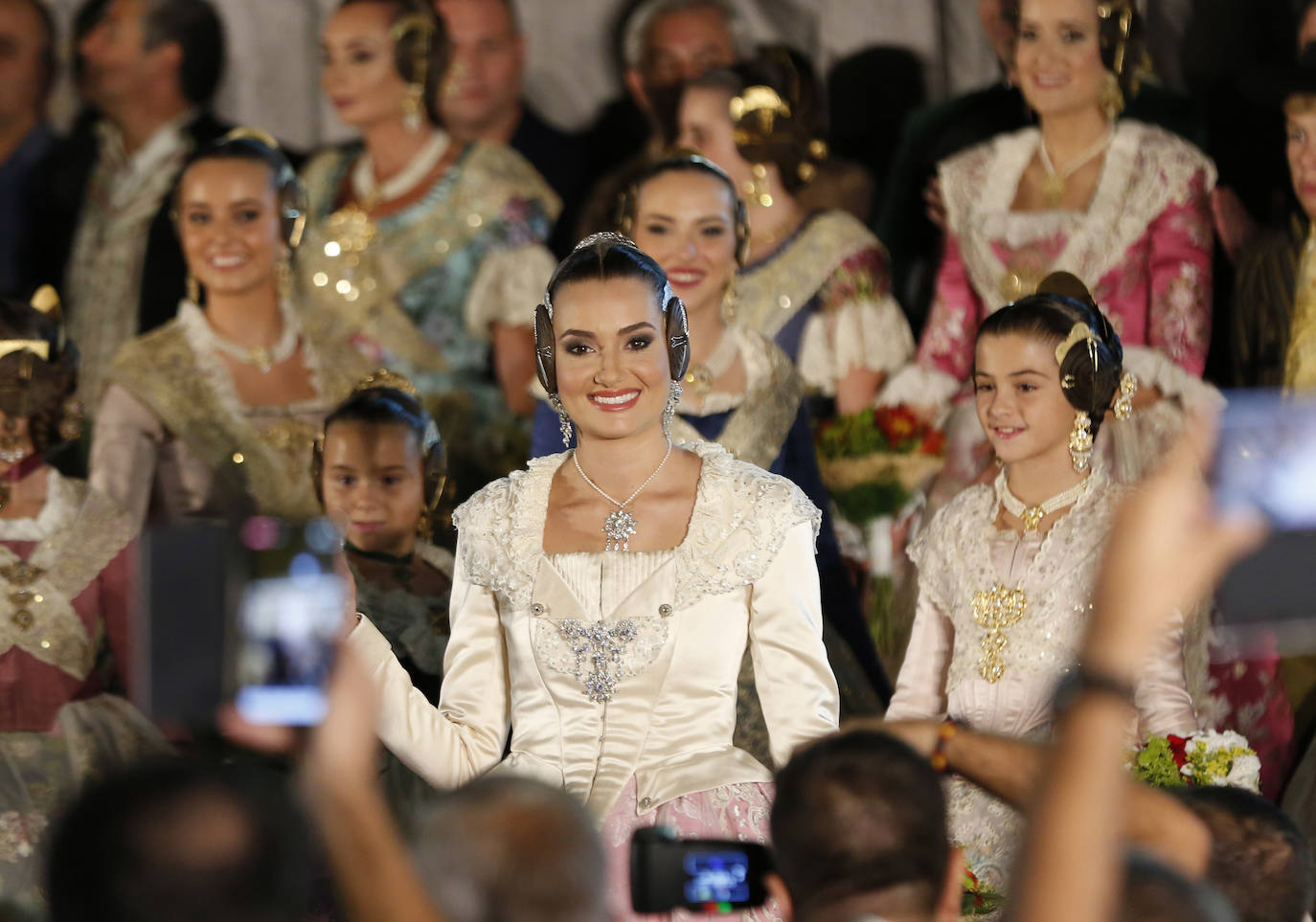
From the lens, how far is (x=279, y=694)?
3047 millimetres

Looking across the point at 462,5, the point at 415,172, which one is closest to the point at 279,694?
the point at 415,172

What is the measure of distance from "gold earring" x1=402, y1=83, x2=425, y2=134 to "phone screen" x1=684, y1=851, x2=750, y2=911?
15.0 feet

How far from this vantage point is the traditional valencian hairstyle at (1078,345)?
13.1 ft

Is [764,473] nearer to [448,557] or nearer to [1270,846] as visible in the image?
[1270,846]

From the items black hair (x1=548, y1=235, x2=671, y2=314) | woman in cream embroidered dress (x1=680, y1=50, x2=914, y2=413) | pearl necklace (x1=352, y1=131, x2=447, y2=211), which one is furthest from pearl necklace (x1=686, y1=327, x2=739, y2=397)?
pearl necklace (x1=352, y1=131, x2=447, y2=211)

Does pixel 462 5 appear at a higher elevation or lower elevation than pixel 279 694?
higher

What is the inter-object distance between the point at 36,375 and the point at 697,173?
1.94m

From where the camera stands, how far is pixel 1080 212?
17.3 feet

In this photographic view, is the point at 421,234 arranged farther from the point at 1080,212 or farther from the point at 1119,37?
the point at 1119,37

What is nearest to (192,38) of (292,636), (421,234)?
(421,234)

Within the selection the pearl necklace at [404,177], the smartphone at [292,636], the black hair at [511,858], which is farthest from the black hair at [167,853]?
the pearl necklace at [404,177]

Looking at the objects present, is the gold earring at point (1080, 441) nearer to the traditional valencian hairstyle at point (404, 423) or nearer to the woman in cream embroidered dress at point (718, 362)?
the woman in cream embroidered dress at point (718, 362)

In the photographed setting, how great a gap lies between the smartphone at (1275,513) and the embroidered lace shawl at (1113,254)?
352 millimetres

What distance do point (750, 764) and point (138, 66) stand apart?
4940 mm
